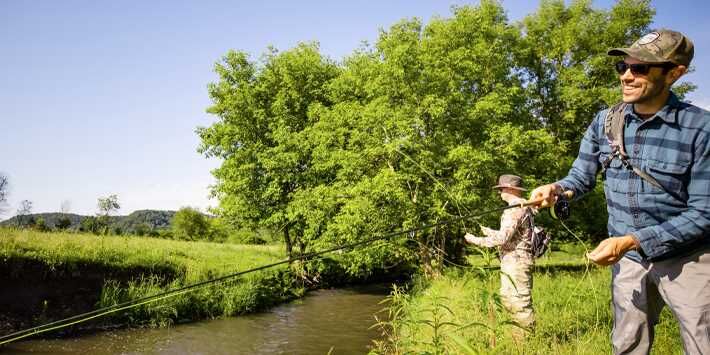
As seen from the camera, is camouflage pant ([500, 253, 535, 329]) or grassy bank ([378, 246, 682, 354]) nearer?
grassy bank ([378, 246, 682, 354])

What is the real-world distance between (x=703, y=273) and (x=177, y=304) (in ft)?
41.0

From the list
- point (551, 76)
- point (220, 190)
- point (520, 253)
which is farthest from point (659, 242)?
point (551, 76)

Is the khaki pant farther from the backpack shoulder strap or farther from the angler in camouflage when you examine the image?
the angler in camouflage

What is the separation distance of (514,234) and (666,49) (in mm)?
3299

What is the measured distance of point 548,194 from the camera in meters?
2.62

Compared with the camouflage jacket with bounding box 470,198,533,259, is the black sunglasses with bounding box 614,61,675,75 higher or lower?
higher

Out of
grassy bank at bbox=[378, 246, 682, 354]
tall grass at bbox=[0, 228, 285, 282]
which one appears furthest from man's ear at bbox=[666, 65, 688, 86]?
tall grass at bbox=[0, 228, 285, 282]

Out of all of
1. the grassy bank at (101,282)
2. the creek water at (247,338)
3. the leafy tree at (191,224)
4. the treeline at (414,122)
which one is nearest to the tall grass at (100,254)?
the grassy bank at (101,282)

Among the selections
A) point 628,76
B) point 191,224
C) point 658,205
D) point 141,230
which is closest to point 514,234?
point 658,205

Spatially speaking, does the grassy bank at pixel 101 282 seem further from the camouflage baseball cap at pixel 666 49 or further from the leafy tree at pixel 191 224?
the leafy tree at pixel 191 224

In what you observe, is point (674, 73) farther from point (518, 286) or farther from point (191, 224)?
point (191, 224)

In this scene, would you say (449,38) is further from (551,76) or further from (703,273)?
(703,273)

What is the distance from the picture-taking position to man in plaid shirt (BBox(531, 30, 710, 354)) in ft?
6.70

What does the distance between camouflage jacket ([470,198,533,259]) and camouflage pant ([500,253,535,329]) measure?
0.08m
